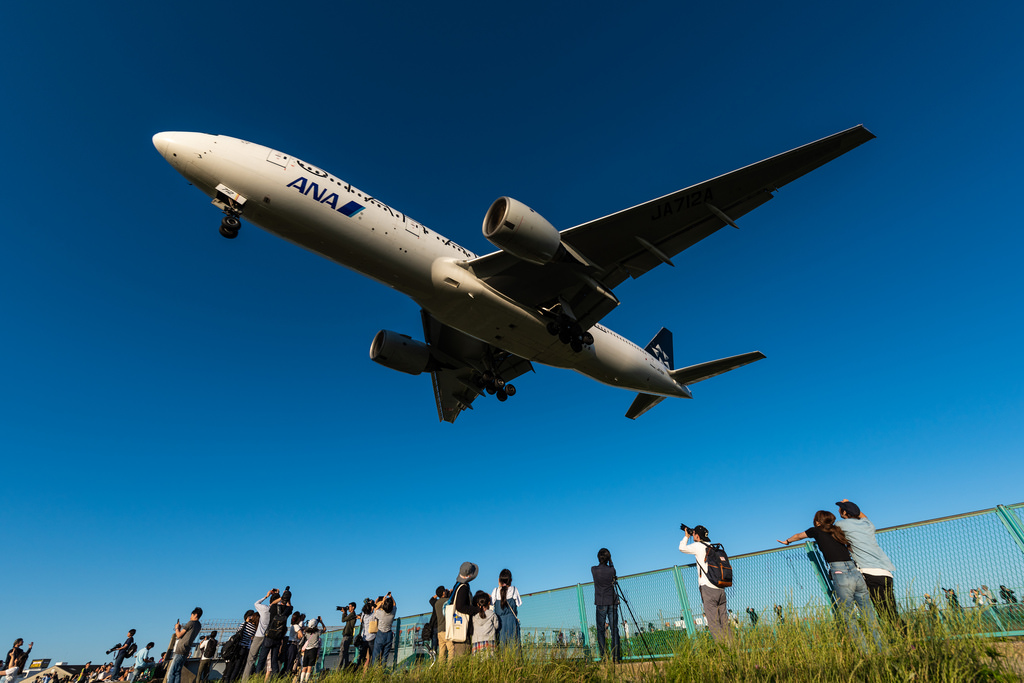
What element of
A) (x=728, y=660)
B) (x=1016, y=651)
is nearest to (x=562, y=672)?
(x=728, y=660)

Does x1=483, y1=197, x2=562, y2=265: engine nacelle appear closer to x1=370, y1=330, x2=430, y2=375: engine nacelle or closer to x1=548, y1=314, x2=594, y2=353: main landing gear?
x1=548, y1=314, x2=594, y2=353: main landing gear

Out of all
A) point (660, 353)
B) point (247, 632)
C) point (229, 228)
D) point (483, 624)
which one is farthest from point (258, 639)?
point (660, 353)

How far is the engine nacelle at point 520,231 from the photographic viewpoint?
12.6m

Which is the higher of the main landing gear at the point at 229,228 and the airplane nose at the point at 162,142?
the airplane nose at the point at 162,142

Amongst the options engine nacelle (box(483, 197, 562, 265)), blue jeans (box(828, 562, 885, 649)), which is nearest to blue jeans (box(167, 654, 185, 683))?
engine nacelle (box(483, 197, 562, 265))

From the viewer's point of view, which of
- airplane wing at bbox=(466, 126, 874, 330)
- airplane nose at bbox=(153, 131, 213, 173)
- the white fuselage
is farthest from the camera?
airplane wing at bbox=(466, 126, 874, 330)

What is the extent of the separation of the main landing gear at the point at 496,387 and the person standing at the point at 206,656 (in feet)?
41.7

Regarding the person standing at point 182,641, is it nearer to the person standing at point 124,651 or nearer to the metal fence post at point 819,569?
the person standing at point 124,651

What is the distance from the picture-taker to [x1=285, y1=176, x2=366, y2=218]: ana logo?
506 inches

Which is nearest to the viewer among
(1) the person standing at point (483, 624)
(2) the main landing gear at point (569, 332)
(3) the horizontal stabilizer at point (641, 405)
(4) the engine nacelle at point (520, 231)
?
(1) the person standing at point (483, 624)

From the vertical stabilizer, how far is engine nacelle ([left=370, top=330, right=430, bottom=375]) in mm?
12803

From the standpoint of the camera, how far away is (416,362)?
19547 millimetres

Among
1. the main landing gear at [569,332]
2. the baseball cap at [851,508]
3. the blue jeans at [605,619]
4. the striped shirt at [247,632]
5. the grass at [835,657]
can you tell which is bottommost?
the grass at [835,657]

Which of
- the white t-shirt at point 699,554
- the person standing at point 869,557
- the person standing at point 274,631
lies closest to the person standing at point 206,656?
the person standing at point 274,631
